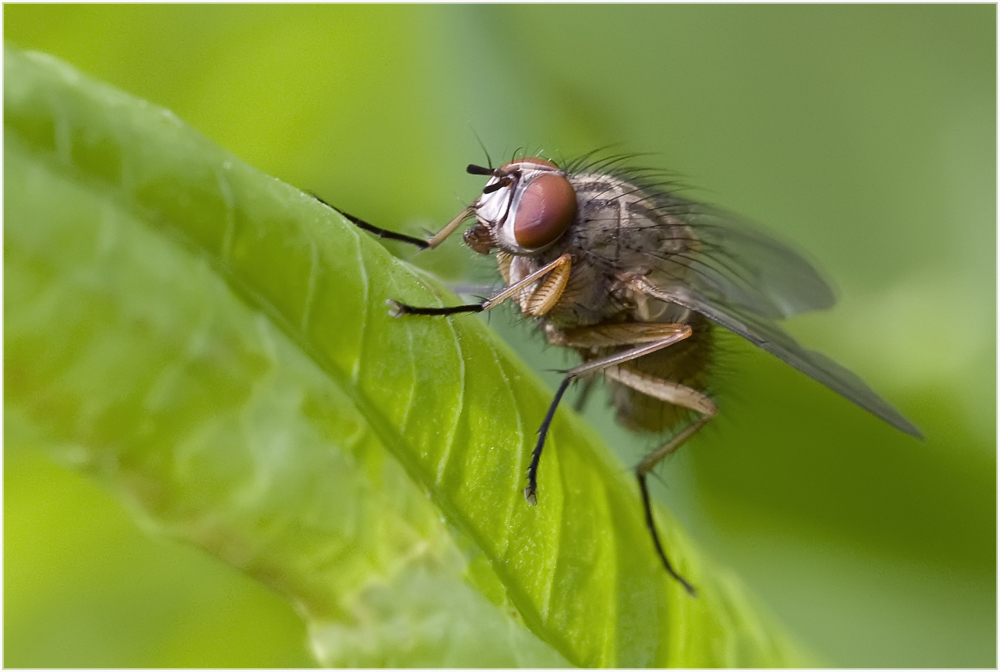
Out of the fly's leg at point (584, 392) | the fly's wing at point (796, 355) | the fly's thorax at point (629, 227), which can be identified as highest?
the fly's thorax at point (629, 227)

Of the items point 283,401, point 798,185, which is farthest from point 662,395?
point 798,185

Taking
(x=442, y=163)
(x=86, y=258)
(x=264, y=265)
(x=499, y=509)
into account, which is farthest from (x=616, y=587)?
(x=442, y=163)

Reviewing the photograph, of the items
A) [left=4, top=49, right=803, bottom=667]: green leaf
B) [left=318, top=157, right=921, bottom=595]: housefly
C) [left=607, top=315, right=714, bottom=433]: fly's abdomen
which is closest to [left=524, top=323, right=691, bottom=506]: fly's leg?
[left=318, top=157, right=921, bottom=595]: housefly

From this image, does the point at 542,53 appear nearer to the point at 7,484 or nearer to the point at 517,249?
the point at 517,249

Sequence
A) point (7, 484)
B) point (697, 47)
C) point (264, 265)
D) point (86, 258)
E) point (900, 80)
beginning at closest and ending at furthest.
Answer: point (86, 258) → point (264, 265) → point (7, 484) → point (900, 80) → point (697, 47)

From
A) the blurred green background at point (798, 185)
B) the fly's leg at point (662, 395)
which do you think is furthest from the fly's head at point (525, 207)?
the blurred green background at point (798, 185)

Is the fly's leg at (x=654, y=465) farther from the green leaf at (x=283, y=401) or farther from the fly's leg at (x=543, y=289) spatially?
the fly's leg at (x=543, y=289)
